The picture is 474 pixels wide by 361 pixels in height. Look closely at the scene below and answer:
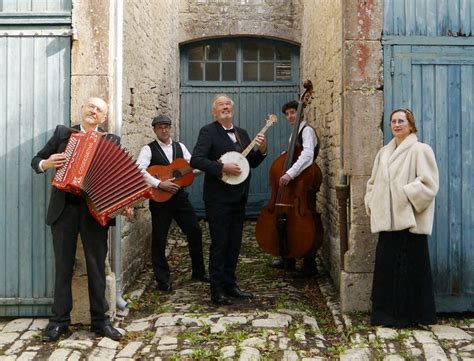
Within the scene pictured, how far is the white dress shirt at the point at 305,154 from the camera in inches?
244

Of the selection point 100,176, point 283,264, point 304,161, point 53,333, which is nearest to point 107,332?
point 53,333

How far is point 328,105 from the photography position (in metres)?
7.15

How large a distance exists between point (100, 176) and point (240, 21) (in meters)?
6.65

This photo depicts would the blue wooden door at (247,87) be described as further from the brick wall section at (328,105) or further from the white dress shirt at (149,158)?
the white dress shirt at (149,158)

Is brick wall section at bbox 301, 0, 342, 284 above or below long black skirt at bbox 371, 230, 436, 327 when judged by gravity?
above

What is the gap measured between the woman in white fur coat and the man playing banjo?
1.32 meters

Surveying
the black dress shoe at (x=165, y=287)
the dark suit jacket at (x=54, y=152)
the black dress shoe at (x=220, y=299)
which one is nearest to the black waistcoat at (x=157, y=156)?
the black dress shoe at (x=165, y=287)

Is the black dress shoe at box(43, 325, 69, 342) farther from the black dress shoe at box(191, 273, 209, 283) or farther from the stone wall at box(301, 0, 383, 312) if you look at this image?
the stone wall at box(301, 0, 383, 312)

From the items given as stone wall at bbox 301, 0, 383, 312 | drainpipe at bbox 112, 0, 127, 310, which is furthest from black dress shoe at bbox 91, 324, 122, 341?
stone wall at bbox 301, 0, 383, 312

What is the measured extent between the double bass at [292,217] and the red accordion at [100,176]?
80.2 inches

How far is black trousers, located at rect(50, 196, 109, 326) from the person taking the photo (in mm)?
4574

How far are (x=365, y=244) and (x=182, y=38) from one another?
626cm

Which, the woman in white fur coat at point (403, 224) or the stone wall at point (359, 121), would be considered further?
the stone wall at point (359, 121)

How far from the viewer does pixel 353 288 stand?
529 centimetres
